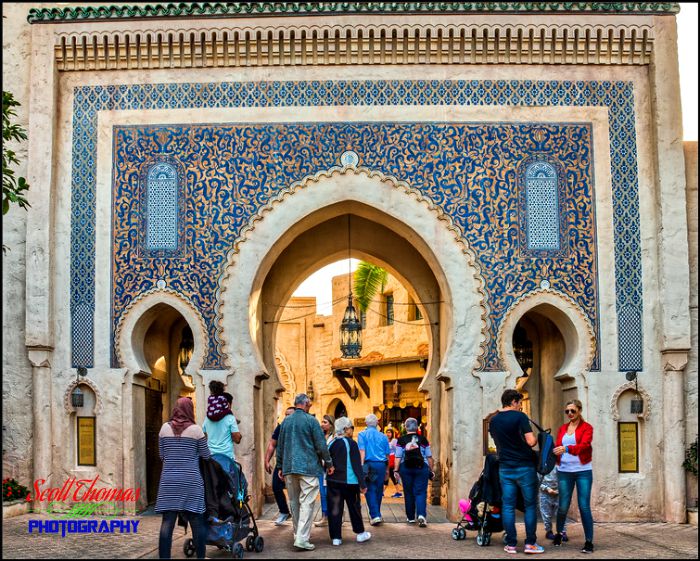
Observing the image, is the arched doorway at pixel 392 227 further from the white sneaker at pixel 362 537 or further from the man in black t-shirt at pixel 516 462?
the man in black t-shirt at pixel 516 462

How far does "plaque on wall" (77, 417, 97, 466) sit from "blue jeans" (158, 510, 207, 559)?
462cm

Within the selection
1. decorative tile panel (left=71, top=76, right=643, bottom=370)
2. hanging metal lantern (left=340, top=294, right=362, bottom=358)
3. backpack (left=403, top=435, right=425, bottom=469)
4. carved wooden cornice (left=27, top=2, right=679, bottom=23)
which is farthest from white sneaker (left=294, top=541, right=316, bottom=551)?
hanging metal lantern (left=340, top=294, right=362, bottom=358)

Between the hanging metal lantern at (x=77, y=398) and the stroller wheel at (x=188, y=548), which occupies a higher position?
the hanging metal lantern at (x=77, y=398)

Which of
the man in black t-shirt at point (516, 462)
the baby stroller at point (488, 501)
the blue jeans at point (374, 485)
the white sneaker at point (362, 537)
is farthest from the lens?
the blue jeans at point (374, 485)

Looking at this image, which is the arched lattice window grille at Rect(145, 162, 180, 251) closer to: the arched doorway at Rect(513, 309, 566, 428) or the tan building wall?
the arched doorway at Rect(513, 309, 566, 428)

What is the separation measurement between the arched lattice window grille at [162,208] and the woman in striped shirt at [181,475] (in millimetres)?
4984

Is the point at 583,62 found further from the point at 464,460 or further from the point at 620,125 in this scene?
the point at 464,460

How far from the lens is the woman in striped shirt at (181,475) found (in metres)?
7.96

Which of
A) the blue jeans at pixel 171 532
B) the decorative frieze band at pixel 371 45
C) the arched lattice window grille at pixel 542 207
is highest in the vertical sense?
the decorative frieze band at pixel 371 45

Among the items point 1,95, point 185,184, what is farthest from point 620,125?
point 1,95

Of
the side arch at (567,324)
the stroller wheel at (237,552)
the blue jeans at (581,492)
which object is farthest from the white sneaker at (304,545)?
the side arch at (567,324)

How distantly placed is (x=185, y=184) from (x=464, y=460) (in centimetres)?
503

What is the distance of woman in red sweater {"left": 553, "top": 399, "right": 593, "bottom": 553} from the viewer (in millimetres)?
9164

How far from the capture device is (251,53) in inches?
507
